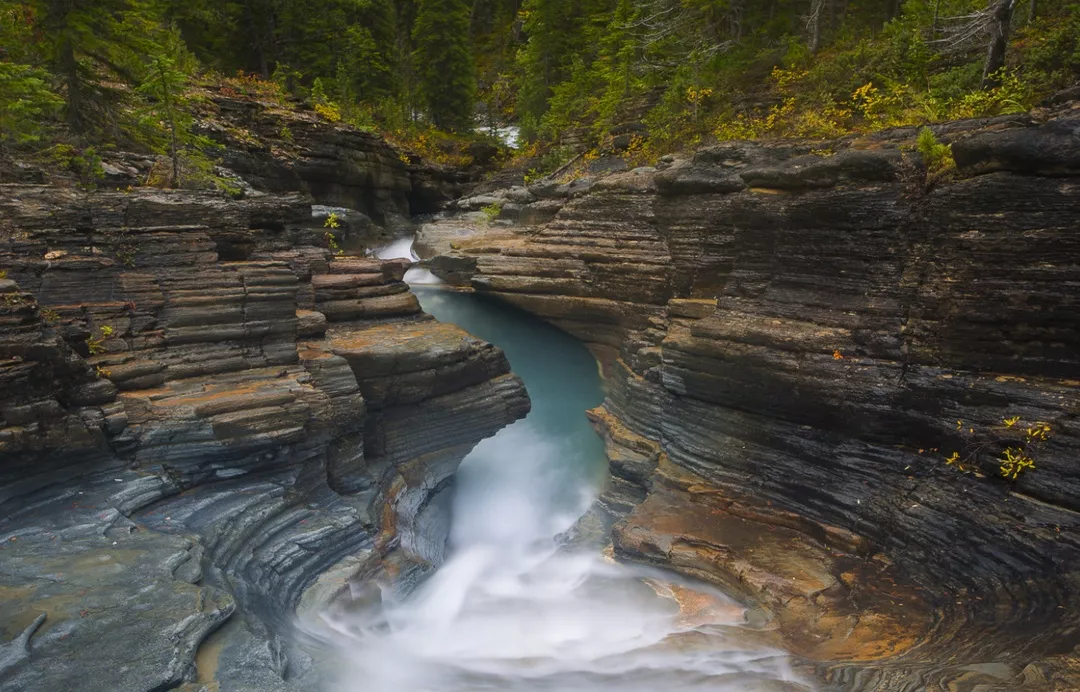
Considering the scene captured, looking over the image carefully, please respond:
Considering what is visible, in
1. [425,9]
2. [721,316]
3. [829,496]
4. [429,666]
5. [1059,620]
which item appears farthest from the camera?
[425,9]

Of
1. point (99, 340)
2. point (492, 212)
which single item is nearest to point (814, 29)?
point (492, 212)

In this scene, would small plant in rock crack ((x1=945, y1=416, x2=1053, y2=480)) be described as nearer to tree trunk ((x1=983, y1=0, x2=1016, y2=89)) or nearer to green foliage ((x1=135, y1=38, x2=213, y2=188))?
tree trunk ((x1=983, y1=0, x2=1016, y2=89))

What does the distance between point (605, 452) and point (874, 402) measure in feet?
21.5


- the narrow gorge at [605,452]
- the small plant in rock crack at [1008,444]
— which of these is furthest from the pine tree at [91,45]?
the small plant in rock crack at [1008,444]

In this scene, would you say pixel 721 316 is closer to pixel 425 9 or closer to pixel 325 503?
pixel 325 503

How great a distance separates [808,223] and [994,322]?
124 inches

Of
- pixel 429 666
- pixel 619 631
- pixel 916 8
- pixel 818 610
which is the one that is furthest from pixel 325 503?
pixel 916 8

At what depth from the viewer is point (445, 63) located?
31.4 meters

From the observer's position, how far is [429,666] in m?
8.30

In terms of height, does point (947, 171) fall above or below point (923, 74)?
below

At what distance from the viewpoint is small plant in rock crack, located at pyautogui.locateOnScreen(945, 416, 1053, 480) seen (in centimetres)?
782

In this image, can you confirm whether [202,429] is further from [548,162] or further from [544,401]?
[548,162]

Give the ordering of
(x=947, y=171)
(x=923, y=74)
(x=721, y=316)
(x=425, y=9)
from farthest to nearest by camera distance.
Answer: (x=425, y=9) < (x=923, y=74) < (x=721, y=316) < (x=947, y=171)

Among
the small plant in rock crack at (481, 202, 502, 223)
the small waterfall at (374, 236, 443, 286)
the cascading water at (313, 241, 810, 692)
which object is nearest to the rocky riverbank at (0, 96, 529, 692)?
the cascading water at (313, 241, 810, 692)
